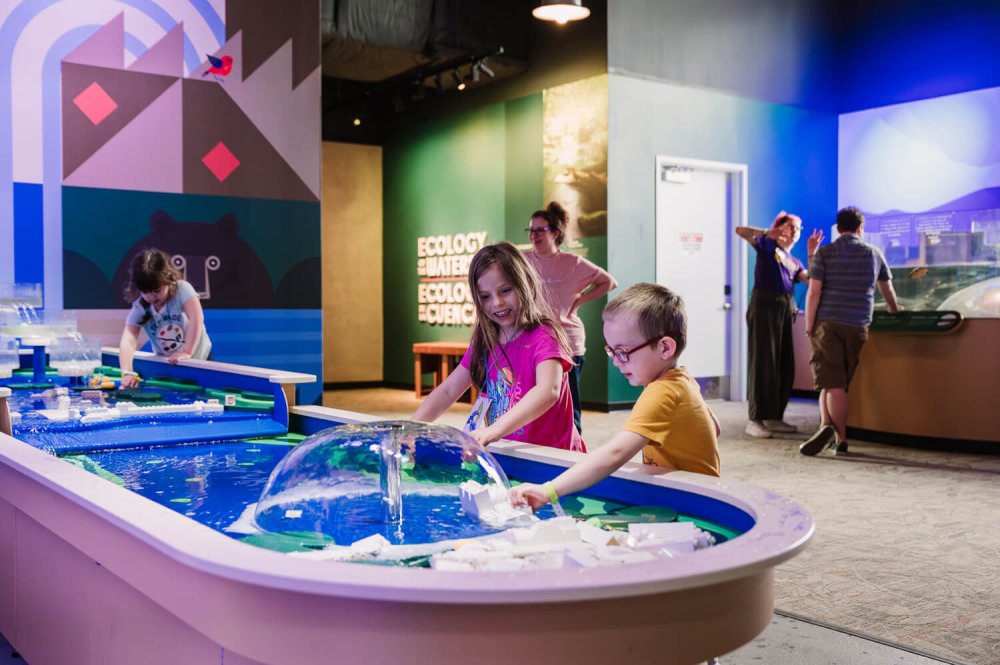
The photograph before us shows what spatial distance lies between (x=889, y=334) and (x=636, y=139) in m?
3.38

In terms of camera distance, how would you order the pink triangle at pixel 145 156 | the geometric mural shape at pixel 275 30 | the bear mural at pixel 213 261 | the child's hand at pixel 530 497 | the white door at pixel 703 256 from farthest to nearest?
the white door at pixel 703 256, the geometric mural shape at pixel 275 30, the bear mural at pixel 213 261, the pink triangle at pixel 145 156, the child's hand at pixel 530 497

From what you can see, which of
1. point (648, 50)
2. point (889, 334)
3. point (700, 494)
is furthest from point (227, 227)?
A: point (700, 494)

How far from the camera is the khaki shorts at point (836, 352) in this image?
6508 millimetres

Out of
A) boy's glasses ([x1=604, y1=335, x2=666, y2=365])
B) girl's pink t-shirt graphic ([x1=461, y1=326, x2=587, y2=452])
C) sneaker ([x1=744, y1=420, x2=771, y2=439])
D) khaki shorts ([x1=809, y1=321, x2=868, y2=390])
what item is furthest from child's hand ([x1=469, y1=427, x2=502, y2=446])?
sneaker ([x1=744, y1=420, x2=771, y2=439])

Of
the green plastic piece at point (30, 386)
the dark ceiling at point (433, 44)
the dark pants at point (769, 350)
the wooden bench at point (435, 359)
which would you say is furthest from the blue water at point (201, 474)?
the wooden bench at point (435, 359)

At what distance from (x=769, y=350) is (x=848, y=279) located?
3.25 feet

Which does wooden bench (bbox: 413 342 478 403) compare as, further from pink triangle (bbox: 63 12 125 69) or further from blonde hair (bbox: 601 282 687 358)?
blonde hair (bbox: 601 282 687 358)

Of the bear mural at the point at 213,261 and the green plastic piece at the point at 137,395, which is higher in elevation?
the bear mural at the point at 213,261

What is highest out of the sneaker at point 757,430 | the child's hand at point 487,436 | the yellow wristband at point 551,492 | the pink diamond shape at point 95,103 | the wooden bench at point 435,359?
the pink diamond shape at point 95,103

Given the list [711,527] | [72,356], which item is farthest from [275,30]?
[711,527]

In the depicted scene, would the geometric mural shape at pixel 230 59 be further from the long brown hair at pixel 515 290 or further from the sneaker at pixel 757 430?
the long brown hair at pixel 515 290

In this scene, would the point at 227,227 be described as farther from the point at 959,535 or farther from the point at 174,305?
the point at 959,535

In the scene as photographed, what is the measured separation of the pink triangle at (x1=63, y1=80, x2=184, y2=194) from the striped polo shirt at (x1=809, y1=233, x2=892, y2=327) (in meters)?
4.86

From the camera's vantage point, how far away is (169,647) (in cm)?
164
